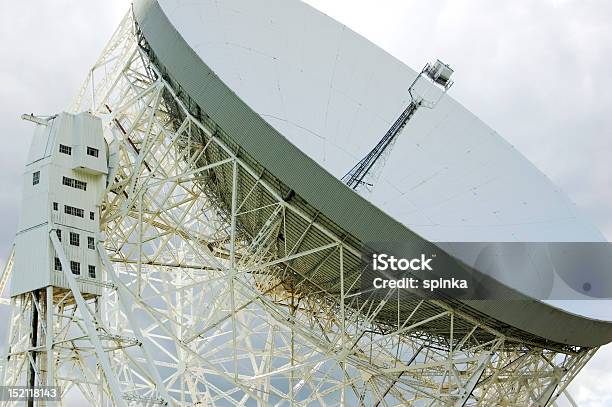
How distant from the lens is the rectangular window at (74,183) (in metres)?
21.7

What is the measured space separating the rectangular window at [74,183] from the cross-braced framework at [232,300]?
1.74 feet

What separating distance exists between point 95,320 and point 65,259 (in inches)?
54.9

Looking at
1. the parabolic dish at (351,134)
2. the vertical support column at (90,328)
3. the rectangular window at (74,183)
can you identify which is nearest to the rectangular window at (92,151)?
the rectangular window at (74,183)

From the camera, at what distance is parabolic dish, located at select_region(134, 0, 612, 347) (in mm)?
19031

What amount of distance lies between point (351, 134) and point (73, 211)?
6611 mm

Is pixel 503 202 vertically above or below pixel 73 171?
below

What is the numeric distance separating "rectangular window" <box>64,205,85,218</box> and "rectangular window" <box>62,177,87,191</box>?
55 centimetres

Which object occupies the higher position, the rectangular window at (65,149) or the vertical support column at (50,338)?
the rectangular window at (65,149)

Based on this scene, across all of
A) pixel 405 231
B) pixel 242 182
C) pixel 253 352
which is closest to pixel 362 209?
pixel 405 231

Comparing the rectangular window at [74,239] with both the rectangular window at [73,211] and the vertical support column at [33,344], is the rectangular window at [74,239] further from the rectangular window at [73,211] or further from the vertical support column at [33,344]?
the vertical support column at [33,344]

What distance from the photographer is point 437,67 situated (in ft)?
70.6

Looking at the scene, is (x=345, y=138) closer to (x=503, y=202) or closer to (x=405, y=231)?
(x=503, y=202)

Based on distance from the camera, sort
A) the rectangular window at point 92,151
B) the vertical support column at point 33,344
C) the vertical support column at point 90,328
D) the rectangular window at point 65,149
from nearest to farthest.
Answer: the vertical support column at point 90,328
the vertical support column at point 33,344
the rectangular window at point 65,149
the rectangular window at point 92,151

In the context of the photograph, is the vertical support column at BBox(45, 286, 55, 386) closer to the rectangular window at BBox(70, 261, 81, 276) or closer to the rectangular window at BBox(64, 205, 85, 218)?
the rectangular window at BBox(70, 261, 81, 276)
